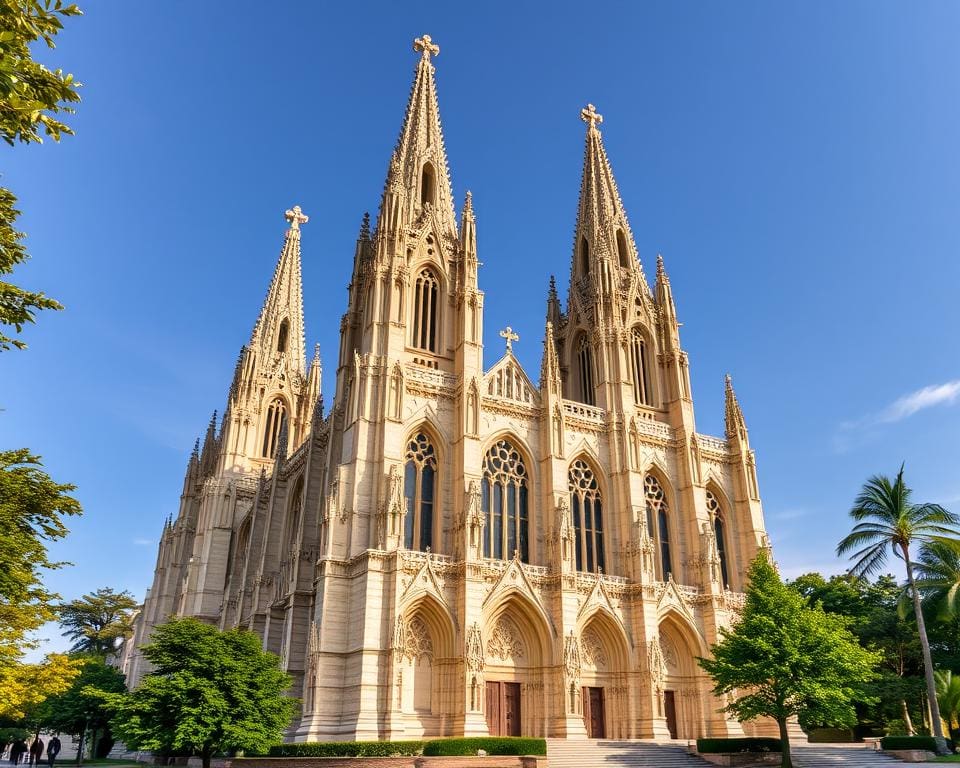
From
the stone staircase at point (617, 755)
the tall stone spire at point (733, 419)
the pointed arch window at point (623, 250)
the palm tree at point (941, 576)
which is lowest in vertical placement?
the stone staircase at point (617, 755)

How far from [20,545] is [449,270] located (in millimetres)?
28071

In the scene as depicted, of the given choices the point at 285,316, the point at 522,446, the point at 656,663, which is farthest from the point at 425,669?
the point at 285,316

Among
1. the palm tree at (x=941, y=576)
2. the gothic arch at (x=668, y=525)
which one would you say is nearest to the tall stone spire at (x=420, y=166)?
the gothic arch at (x=668, y=525)

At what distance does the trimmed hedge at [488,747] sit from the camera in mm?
24578

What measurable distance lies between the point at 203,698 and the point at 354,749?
541 centimetres

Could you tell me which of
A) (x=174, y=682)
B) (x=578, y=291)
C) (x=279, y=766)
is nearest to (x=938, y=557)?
(x=578, y=291)

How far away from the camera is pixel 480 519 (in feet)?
109

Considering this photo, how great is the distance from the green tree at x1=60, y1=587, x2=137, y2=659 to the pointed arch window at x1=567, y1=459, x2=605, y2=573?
60723mm

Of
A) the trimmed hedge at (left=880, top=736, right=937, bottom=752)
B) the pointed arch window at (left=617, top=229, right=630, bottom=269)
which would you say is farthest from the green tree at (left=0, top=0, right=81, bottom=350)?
the pointed arch window at (left=617, top=229, right=630, bottom=269)

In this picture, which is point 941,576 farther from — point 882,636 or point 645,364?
point 645,364

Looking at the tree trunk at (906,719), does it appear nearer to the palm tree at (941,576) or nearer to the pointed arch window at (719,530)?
the palm tree at (941,576)

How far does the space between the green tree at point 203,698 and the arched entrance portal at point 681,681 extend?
776 inches

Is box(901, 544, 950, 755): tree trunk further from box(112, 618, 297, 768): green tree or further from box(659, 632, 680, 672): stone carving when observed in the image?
box(112, 618, 297, 768): green tree

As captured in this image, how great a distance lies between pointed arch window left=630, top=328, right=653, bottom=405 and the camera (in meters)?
44.6
